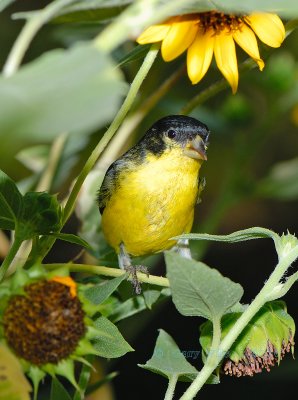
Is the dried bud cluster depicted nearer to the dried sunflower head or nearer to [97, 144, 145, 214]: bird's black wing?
the dried sunflower head

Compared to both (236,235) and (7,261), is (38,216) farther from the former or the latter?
(236,235)

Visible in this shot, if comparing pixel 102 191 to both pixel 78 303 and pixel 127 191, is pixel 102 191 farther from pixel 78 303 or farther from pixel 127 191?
pixel 78 303

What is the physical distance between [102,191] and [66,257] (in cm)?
71

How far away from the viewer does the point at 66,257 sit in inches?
69.0

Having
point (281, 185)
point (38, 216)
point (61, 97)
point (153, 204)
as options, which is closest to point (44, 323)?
point (38, 216)

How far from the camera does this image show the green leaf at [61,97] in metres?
0.37

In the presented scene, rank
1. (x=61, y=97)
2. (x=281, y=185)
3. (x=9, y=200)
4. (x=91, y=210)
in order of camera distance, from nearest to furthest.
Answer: (x=61, y=97), (x=9, y=200), (x=91, y=210), (x=281, y=185)

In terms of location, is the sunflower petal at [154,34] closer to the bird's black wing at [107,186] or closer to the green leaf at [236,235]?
the green leaf at [236,235]

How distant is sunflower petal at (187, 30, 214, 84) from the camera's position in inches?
28.3

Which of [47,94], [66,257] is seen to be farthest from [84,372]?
[66,257]

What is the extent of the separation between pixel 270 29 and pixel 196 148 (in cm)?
33

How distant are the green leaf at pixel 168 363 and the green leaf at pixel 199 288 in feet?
0.23

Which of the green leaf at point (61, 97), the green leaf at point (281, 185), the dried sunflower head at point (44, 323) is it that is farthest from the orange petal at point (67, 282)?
the green leaf at point (281, 185)

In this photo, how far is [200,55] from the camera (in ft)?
2.40
